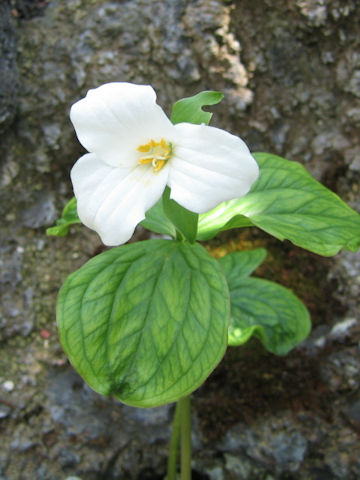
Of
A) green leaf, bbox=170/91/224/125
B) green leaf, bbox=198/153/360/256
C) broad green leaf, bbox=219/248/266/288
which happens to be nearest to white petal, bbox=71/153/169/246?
green leaf, bbox=170/91/224/125

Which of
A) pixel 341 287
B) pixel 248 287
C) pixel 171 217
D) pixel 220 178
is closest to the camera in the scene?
pixel 220 178

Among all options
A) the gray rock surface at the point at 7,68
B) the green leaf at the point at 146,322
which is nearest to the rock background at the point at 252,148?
the gray rock surface at the point at 7,68

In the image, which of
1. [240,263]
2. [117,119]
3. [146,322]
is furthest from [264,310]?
[117,119]

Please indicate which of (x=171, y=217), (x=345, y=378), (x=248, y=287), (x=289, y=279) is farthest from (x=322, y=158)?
(x=171, y=217)

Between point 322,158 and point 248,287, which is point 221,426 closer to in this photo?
point 248,287

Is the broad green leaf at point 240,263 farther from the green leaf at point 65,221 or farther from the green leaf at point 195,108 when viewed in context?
the green leaf at point 195,108

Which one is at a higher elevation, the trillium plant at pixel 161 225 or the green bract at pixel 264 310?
the trillium plant at pixel 161 225

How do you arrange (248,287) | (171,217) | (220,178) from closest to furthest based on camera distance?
(220,178)
(171,217)
(248,287)

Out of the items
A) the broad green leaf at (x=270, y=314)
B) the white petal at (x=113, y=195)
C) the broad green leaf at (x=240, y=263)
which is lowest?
the broad green leaf at (x=270, y=314)
